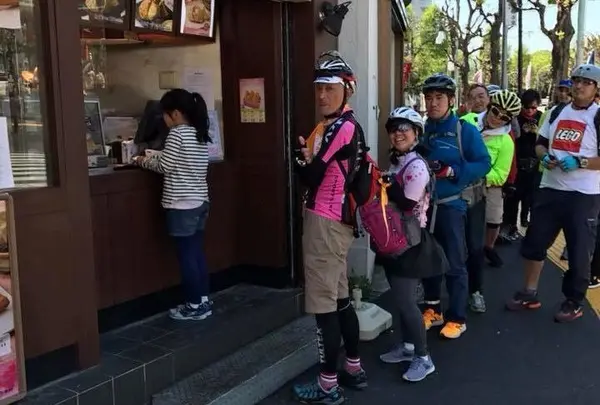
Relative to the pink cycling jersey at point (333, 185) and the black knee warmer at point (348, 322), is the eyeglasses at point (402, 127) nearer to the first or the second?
the pink cycling jersey at point (333, 185)

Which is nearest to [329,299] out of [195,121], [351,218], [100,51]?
[351,218]

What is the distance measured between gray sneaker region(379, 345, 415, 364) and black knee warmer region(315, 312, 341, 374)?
0.78 m

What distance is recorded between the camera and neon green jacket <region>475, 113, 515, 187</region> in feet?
19.0

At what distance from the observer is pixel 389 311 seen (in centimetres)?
554

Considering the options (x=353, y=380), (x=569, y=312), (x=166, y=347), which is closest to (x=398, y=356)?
(x=353, y=380)

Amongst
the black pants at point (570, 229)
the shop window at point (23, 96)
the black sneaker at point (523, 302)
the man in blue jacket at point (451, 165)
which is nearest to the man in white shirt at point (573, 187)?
the black pants at point (570, 229)

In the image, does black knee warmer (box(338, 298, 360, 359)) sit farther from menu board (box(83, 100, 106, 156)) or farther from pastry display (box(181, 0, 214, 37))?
pastry display (box(181, 0, 214, 37))

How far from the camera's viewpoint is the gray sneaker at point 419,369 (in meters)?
4.16

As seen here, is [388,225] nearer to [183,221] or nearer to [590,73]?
[183,221]

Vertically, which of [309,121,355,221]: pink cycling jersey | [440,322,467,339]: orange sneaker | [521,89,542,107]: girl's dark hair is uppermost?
[521,89,542,107]: girl's dark hair

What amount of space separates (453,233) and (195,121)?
6.46 feet

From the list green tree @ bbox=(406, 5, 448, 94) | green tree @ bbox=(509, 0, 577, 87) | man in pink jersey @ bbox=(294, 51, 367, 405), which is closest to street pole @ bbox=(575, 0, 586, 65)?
green tree @ bbox=(509, 0, 577, 87)

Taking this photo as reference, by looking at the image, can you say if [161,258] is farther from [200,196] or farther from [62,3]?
[62,3]

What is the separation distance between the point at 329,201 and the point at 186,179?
3.79 ft
